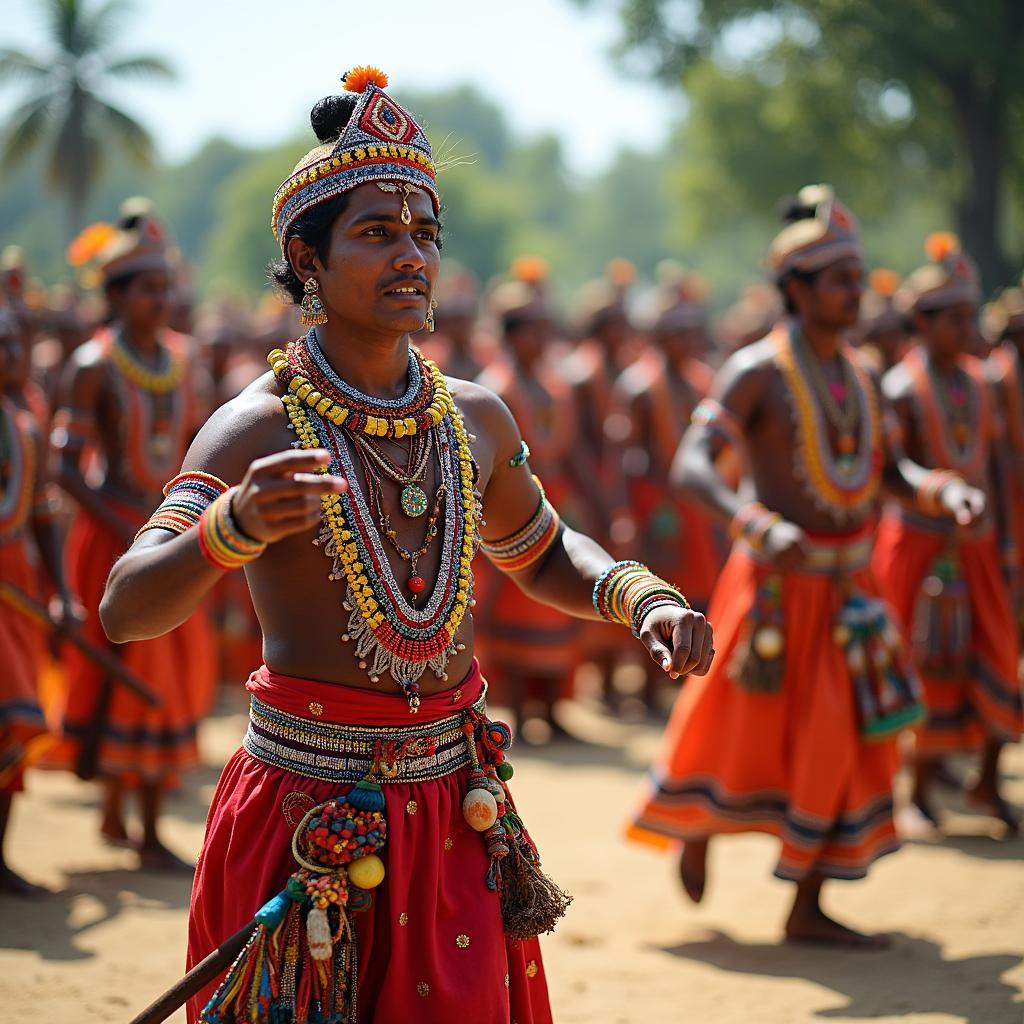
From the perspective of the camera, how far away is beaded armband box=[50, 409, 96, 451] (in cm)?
696

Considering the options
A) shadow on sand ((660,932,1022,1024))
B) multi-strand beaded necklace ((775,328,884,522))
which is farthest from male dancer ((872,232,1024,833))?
shadow on sand ((660,932,1022,1024))

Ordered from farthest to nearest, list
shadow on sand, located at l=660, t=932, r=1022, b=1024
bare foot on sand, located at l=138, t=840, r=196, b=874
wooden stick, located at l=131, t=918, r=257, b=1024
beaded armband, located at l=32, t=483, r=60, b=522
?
bare foot on sand, located at l=138, t=840, r=196, b=874 < beaded armband, located at l=32, t=483, r=60, b=522 < shadow on sand, located at l=660, t=932, r=1022, b=1024 < wooden stick, located at l=131, t=918, r=257, b=1024

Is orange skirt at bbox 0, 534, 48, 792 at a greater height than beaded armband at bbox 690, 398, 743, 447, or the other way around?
beaded armband at bbox 690, 398, 743, 447

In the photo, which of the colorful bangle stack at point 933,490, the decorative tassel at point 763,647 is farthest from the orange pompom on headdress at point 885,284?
the decorative tassel at point 763,647

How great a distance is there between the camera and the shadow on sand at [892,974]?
5172 mm

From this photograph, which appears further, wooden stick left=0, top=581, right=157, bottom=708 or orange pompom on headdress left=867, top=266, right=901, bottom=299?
orange pompom on headdress left=867, top=266, right=901, bottom=299

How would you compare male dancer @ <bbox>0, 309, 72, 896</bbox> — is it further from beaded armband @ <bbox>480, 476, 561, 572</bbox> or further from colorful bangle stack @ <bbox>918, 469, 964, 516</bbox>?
colorful bangle stack @ <bbox>918, 469, 964, 516</bbox>

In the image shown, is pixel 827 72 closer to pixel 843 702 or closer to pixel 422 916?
pixel 843 702

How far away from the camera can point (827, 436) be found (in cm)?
600

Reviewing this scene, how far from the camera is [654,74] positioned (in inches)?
1144

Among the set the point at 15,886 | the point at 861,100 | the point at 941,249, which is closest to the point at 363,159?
the point at 15,886

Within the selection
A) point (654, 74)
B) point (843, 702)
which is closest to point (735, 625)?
point (843, 702)

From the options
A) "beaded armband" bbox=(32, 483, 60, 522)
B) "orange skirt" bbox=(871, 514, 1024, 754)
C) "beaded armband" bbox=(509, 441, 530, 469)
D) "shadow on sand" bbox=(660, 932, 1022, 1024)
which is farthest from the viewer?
"orange skirt" bbox=(871, 514, 1024, 754)

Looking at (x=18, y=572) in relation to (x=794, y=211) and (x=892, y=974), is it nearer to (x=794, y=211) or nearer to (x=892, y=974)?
(x=794, y=211)
